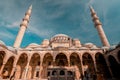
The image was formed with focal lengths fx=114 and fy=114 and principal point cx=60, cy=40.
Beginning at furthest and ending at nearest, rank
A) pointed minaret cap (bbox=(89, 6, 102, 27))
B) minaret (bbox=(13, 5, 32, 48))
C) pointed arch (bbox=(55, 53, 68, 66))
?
1. pointed minaret cap (bbox=(89, 6, 102, 27))
2. minaret (bbox=(13, 5, 32, 48))
3. pointed arch (bbox=(55, 53, 68, 66))

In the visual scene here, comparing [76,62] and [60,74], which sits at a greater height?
[76,62]

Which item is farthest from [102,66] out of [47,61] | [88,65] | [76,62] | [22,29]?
[22,29]

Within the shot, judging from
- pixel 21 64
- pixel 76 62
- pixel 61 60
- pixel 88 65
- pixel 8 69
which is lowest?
pixel 8 69

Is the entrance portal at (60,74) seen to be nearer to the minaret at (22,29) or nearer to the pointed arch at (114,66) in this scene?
the pointed arch at (114,66)

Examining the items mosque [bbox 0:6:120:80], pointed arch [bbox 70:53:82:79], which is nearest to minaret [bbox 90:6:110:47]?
mosque [bbox 0:6:120:80]

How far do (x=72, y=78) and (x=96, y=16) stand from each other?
2445cm

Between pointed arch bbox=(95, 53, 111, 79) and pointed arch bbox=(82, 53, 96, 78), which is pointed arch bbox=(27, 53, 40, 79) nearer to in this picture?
pointed arch bbox=(82, 53, 96, 78)

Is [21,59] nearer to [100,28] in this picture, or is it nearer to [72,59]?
[72,59]

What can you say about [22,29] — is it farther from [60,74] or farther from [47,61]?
[60,74]

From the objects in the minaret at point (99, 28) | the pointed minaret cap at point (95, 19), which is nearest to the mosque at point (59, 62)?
the minaret at point (99, 28)

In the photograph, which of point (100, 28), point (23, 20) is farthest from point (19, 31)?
point (100, 28)

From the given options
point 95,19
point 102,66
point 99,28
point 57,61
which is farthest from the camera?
point 95,19

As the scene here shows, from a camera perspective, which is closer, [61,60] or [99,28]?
[61,60]

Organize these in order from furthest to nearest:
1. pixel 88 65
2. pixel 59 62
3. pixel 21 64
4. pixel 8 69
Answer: pixel 59 62 → pixel 21 64 → pixel 88 65 → pixel 8 69
